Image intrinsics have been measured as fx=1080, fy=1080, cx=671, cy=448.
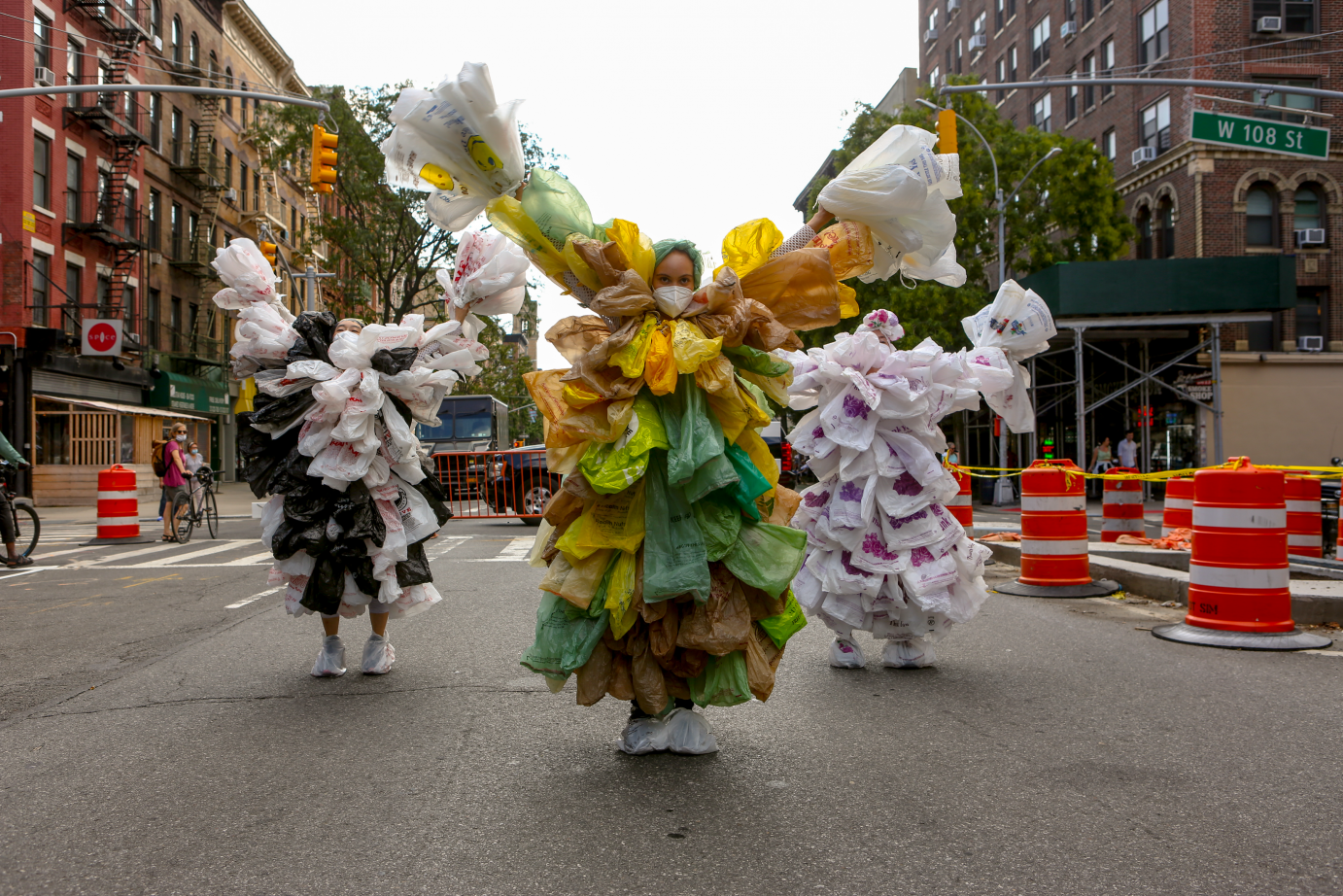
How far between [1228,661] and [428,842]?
15.3 feet

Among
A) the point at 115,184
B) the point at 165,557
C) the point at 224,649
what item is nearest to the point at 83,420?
the point at 115,184

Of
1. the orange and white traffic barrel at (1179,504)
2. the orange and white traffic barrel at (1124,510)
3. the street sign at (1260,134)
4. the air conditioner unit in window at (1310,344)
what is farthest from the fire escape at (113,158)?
the air conditioner unit in window at (1310,344)

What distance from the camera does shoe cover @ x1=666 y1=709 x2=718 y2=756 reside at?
13.1 ft

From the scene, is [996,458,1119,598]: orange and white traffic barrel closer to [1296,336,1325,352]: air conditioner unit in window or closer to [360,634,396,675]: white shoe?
[360,634,396,675]: white shoe

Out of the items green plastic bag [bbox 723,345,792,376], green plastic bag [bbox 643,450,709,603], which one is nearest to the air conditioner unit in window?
green plastic bag [bbox 723,345,792,376]

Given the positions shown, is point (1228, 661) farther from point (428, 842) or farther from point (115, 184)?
point (115, 184)

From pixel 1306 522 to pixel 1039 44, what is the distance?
3547 cm

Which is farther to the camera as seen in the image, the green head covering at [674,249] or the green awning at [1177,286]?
the green awning at [1177,286]

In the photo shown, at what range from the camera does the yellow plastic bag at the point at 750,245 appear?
386 centimetres

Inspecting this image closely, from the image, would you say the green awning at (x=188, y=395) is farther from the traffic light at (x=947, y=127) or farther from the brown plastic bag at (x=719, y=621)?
the brown plastic bag at (x=719, y=621)

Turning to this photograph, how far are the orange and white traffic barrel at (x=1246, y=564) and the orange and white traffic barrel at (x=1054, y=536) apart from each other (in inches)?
82.2

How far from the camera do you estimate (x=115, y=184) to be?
31.7 m

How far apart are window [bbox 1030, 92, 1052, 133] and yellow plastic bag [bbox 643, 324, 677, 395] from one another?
139 feet

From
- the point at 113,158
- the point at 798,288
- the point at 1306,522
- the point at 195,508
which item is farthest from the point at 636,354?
the point at 113,158
